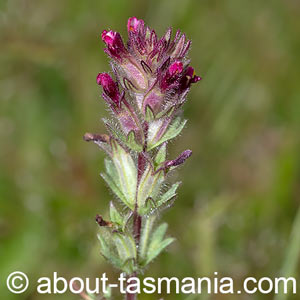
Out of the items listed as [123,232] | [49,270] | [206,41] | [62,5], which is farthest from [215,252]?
[62,5]

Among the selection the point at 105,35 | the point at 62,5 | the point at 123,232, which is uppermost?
the point at 62,5

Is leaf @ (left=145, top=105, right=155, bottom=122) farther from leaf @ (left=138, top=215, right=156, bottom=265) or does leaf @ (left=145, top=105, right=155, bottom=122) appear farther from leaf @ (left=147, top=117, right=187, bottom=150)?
leaf @ (left=138, top=215, right=156, bottom=265)

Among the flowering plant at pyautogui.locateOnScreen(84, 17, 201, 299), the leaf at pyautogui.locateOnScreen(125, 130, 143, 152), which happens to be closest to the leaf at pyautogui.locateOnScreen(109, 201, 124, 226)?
the flowering plant at pyautogui.locateOnScreen(84, 17, 201, 299)

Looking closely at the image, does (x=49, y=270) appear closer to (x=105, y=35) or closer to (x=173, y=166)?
(x=173, y=166)

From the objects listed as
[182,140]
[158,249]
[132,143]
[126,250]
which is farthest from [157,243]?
[182,140]

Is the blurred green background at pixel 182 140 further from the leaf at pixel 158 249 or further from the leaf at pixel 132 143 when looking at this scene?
the leaf at pixel 132 143

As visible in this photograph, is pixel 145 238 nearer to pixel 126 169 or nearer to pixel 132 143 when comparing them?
pixel 126 169

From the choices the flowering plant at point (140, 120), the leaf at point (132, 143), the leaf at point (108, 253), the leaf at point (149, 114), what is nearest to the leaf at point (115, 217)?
the flowering plant at point (140, 120)
